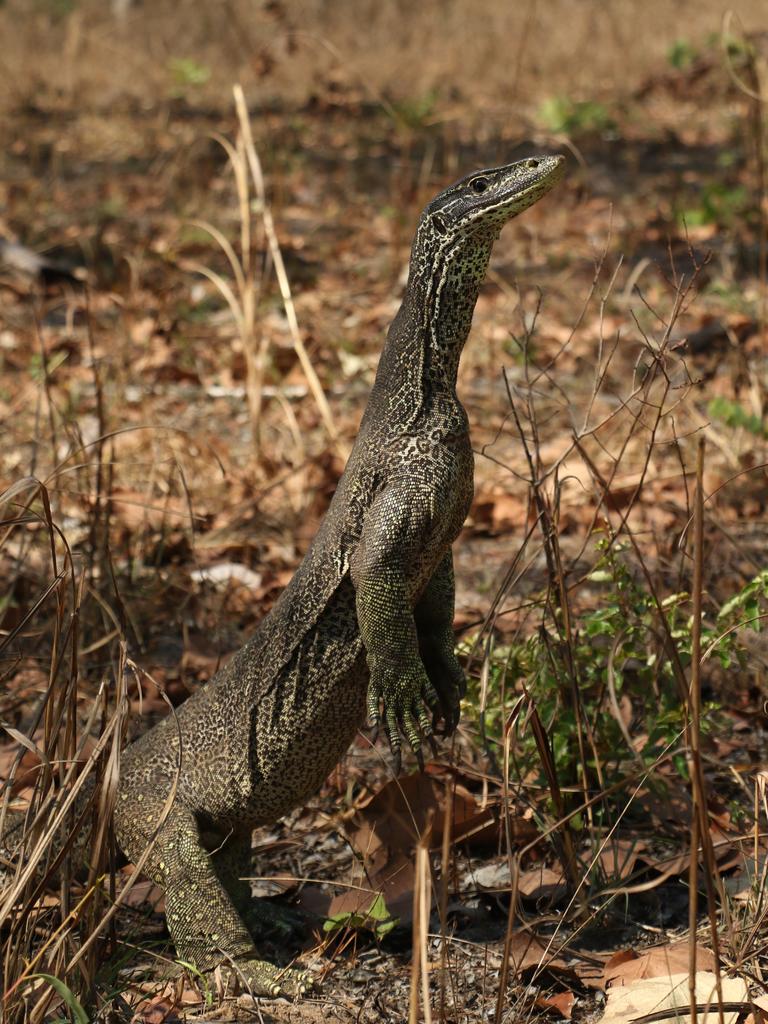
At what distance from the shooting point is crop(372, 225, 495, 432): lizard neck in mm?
3162

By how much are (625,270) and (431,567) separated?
270 inches

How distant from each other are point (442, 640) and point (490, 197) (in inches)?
48.8

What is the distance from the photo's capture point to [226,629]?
17.1 ft

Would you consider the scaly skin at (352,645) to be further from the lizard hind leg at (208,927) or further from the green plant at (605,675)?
the green plant at (605,675)

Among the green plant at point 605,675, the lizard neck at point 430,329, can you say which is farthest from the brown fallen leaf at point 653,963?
the lizard neck at point 430,329

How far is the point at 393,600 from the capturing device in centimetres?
304

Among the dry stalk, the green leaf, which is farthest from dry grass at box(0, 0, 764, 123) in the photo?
the green leaf

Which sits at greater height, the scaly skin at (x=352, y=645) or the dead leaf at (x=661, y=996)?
the scaly skin at (x=352, y=645)

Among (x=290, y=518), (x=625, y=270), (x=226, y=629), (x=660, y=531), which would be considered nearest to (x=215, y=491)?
(x=290, y=518)

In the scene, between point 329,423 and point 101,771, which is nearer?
point 101,771

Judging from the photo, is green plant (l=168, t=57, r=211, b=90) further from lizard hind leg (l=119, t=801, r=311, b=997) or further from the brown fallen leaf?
the brown fallen leaf

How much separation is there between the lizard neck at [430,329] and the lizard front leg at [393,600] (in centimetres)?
26

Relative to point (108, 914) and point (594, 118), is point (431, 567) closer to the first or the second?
point (108, 914)

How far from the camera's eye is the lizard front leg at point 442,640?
349 centimetres
